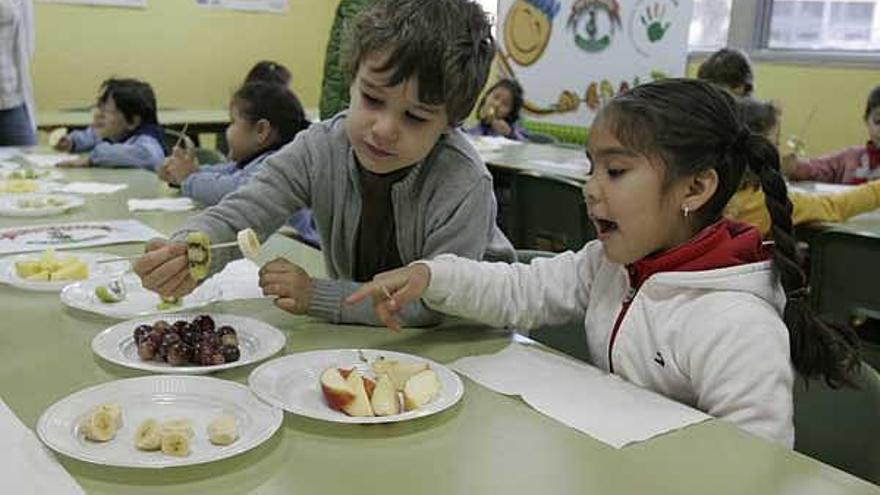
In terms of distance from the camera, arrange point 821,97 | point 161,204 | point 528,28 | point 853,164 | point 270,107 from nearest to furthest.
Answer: point 161,204 < point 270,107 < point 853,164 < point 821,97 < point 528,28

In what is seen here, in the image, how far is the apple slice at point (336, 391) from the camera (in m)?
0.98

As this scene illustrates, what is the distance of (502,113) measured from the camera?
510cm

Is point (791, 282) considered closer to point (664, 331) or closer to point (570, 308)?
point (664, 331)

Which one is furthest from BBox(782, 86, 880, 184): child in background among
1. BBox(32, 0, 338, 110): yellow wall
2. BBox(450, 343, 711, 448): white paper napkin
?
BBox(32, 0, 338, 110): yellow wall

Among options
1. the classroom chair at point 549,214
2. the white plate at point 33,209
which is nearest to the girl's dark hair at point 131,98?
the white plate at point 33,209

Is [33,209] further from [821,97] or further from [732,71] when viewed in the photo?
[821,97]

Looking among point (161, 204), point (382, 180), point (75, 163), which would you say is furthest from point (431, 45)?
point (75, 163)

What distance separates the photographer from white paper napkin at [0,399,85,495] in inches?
31.0

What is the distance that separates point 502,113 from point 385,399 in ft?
13.9

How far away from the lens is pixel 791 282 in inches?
44.5

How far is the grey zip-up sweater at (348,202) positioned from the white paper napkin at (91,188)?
1.13 meters

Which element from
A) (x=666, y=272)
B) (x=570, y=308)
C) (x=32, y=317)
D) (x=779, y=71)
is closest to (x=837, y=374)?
(x=666, y=272)

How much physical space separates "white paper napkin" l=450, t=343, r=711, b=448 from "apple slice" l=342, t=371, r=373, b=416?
175mm

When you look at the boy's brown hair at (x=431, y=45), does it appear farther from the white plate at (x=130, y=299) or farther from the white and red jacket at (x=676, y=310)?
the white plate at (x=130, y=299)
